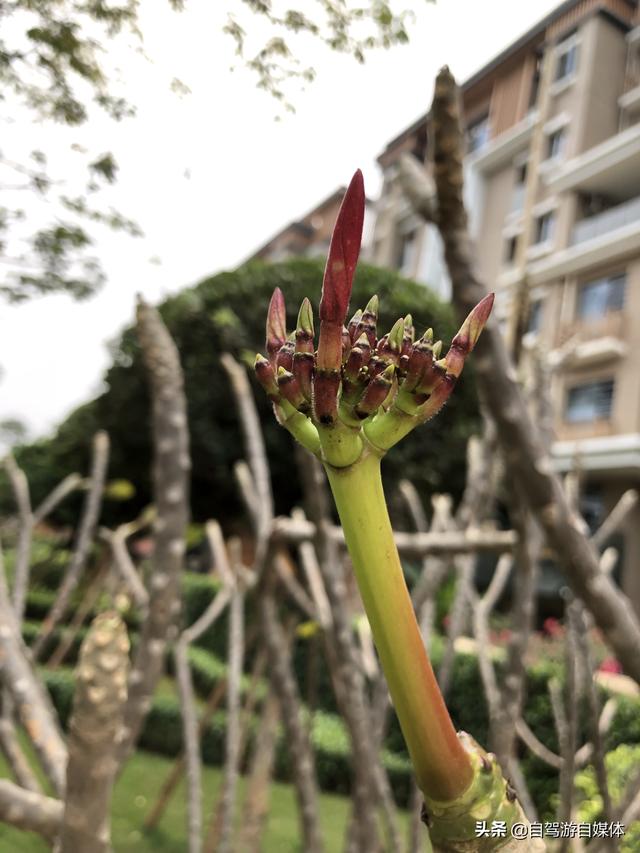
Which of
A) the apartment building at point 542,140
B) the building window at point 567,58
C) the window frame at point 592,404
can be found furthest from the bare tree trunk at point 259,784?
the window frame at point 592,404

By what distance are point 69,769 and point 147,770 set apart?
2313mm

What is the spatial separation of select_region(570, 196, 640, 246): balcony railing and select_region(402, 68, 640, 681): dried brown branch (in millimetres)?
156

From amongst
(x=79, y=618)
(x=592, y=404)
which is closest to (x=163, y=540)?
(x=79, y=618)

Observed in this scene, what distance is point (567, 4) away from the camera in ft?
1.17

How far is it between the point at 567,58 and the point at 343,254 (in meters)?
0.57

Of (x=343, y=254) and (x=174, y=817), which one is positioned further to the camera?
(x=174, y=817)

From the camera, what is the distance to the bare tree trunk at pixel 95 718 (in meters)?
0.30

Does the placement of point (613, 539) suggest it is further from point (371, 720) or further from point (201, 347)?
point (371, 720)

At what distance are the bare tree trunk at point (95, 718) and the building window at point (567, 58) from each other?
17.7 inches

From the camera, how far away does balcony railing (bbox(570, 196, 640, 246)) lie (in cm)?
73

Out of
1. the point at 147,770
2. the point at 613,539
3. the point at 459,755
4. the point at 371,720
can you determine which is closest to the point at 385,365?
the point at 459,755

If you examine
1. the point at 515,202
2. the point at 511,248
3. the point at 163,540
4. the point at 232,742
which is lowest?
the point at 232,742

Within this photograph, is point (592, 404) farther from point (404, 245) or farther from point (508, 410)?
point (508, 410)

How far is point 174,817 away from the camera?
186 centimetres
